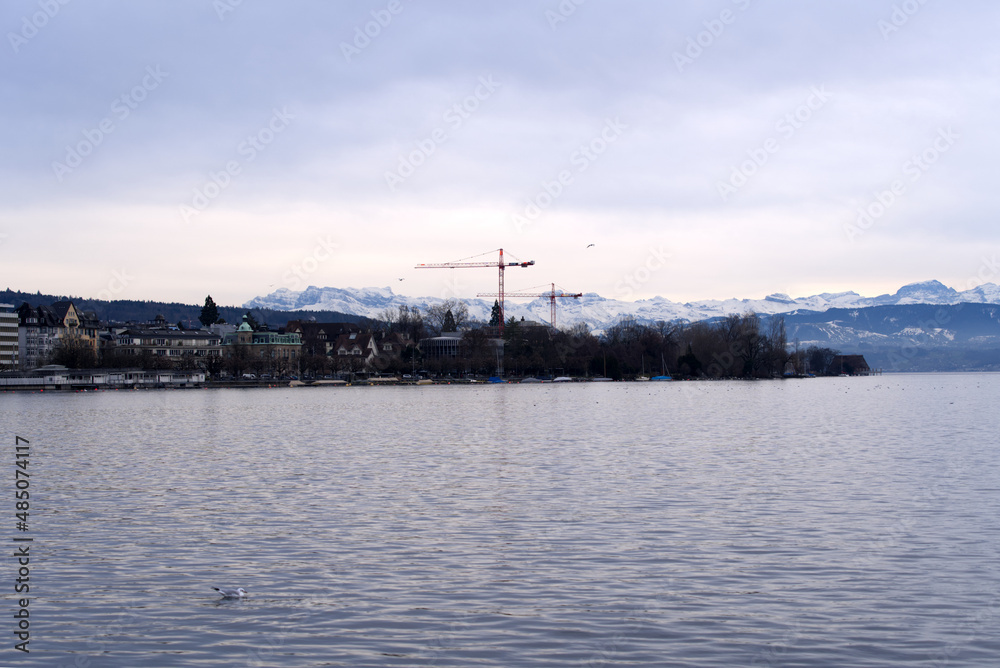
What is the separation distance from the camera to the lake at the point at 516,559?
12.3 m

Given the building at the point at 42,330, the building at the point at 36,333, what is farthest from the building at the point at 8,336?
the building at the point at 36,333

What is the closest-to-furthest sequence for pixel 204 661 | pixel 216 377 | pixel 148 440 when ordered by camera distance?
pixel 204 661 → pixel 148 440 → pixel 216 377

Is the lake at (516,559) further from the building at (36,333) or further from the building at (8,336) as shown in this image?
the building at (36,333)

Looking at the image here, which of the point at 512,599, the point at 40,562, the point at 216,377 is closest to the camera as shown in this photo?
the point at 512,599

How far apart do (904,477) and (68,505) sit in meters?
23.5

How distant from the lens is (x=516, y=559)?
1691cm

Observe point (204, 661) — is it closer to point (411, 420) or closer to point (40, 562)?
point (40, 562)

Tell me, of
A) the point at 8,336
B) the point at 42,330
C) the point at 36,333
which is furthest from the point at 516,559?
the point at 42,330

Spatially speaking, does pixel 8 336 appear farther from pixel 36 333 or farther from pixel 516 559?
pixel 516 559

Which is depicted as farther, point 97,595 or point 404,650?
point 97,595

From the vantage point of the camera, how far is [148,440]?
45.4 m

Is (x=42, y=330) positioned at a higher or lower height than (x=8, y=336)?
higher

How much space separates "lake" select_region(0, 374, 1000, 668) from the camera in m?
12.3

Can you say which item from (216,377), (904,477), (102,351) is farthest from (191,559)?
(102,351)
